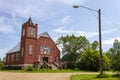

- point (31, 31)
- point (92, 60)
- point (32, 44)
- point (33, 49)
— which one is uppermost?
point (31, 31)

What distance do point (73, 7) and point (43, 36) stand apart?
33945mm

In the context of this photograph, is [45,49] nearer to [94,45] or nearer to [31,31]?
[31,31]

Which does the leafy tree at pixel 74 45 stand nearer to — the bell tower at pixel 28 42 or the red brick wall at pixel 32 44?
the red brick wall at pixel 32 44

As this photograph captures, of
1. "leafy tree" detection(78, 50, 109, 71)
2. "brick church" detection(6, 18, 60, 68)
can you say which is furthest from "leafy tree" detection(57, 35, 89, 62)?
"leafy tree" detection(78, 50, 109, 71)

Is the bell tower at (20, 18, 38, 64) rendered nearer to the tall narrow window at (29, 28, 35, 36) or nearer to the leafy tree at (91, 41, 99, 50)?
the tall narrow window at (29, 28, 35, 36)

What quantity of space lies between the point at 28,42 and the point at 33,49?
248 centimetres

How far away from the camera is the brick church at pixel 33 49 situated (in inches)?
1911

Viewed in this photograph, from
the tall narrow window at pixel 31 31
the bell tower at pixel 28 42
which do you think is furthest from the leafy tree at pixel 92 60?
the tall narrow window at pixel 31 31

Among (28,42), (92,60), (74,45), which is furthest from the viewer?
(74,45)

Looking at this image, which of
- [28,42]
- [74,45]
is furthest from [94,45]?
[28,42]

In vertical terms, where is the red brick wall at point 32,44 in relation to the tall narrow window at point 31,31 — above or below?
below

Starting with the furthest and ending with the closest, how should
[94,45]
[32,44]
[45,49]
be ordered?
[94,45] < [45,49] < [32,44]

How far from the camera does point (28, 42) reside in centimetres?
4875

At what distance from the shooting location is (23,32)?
1971 inches
